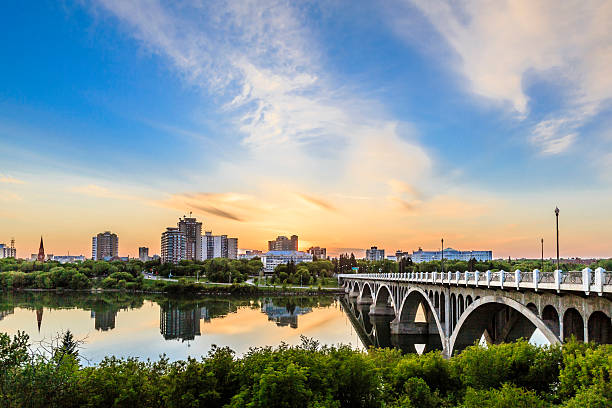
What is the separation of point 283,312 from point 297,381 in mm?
70287

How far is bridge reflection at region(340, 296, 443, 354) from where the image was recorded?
48875 mm

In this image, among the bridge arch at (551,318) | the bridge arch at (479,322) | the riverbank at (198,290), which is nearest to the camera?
the bridge arch at (551,318)

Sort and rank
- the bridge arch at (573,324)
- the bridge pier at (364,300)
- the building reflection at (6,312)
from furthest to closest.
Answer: the bridge pier at (364,300) → the building reflection at (6,312) → the bridge arch at (573,324)

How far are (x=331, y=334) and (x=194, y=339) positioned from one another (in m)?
17.1

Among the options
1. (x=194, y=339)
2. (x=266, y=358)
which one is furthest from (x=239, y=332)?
(x=266, y=358)

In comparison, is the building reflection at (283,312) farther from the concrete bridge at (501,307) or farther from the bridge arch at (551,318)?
the bridge arch at (551,318)

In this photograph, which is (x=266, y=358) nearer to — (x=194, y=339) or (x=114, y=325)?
(x=194, y=339)

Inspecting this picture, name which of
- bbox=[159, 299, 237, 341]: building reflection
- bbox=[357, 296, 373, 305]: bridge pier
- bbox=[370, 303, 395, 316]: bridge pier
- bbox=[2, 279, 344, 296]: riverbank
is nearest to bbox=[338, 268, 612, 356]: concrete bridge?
bbox=[370, 303, 395, 316]: bridge pier

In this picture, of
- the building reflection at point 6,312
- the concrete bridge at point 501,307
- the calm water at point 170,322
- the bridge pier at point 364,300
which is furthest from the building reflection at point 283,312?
the building reflection at point 6,312

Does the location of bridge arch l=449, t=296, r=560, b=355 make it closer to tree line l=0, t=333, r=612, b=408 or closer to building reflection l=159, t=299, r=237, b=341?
tree line l=0, t=333, r=612, b=408

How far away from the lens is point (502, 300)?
27.0 m

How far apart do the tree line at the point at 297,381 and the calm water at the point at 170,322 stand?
27358 millimetres

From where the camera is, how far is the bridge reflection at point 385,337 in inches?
1924

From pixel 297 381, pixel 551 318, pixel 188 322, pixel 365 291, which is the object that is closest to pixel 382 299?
pixel 365 291
